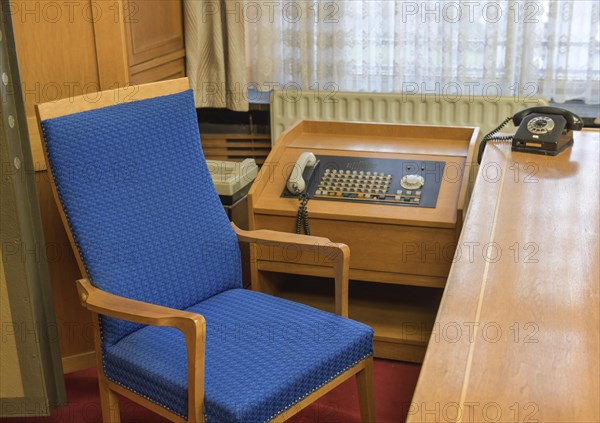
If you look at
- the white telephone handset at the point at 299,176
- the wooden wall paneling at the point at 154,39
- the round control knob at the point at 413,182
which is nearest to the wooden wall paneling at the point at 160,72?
the wooden wall paneling at the point at 154,39

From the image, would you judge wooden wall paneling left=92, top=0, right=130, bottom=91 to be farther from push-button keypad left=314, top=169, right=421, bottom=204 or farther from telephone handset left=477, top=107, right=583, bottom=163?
telephone handset left=477, top=107, right=583, bottom=163

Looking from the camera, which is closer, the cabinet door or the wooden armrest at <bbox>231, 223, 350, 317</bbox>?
the wooden armrest at <bbox>231, 223, 350, 317</bbox>

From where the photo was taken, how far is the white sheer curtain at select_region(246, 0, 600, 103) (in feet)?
10.2

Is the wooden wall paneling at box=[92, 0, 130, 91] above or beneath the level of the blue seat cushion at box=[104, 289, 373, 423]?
above

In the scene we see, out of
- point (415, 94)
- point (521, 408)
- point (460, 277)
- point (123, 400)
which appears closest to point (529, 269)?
point (460, 277)

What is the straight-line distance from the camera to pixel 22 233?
2086 mm

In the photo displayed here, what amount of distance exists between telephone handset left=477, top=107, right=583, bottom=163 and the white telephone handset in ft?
2.24

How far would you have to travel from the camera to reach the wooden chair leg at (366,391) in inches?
83.7

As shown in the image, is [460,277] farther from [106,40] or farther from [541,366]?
[106,40]

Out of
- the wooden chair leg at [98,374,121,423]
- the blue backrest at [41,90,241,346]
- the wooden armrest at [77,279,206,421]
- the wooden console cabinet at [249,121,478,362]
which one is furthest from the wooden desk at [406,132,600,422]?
the wooden chair leg at [98,374,121,423]

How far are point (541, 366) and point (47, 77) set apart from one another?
173 cm

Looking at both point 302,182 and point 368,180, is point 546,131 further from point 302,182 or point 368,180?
point 302,182

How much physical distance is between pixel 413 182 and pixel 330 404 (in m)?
0.77

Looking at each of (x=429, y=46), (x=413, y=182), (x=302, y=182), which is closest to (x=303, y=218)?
(x=302, y=182)
